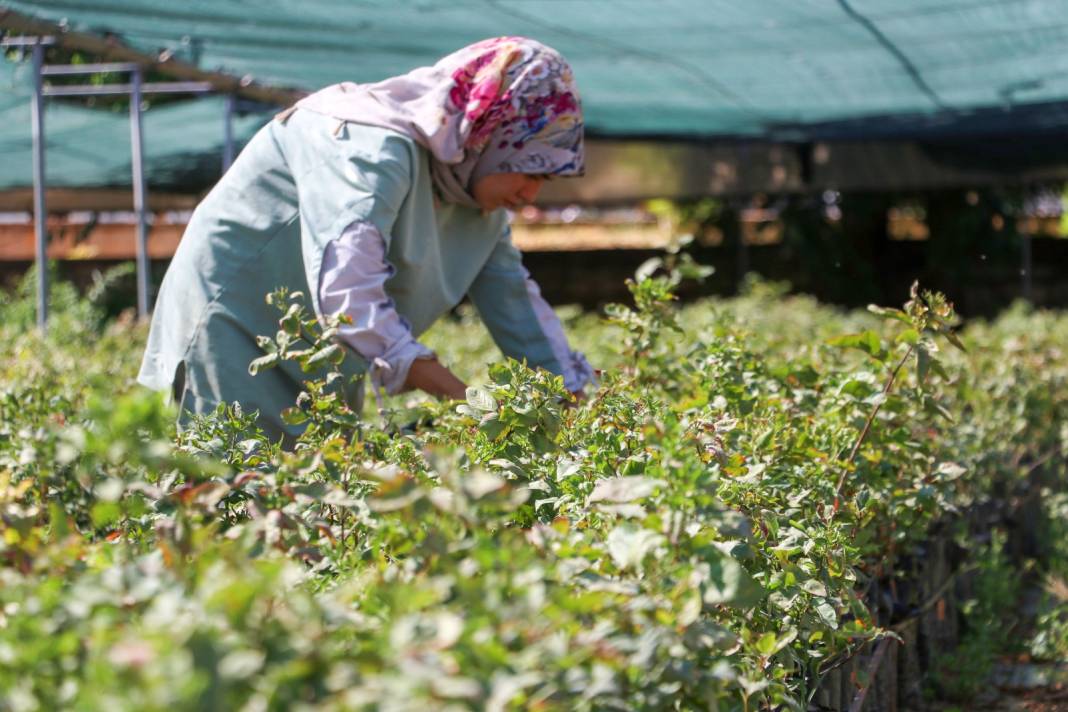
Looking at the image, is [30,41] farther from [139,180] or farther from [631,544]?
[631,544]

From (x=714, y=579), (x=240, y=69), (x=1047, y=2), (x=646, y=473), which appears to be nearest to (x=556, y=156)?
(x=646, y=473)

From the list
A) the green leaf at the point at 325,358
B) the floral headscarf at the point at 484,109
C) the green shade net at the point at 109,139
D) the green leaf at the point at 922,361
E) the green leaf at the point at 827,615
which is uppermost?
the floral headscarf at the point at 484,109

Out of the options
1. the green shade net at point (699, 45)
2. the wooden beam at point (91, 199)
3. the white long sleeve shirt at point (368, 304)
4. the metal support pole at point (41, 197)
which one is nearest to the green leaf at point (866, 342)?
the white long sleeve shirt at point (368, 304)

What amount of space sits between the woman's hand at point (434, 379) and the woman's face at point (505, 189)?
0.51 m

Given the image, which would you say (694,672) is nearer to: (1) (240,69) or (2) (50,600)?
(2) (50,600)

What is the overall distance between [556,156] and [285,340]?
3.34 ft

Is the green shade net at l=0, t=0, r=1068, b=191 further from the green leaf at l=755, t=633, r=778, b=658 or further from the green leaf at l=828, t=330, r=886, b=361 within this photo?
the green leaf at l=755, t=633, r=778, b=658

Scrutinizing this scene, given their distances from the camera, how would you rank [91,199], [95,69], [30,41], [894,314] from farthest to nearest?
[91,199], [95,69], [30,41], [894,314]

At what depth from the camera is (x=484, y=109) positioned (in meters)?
2.77

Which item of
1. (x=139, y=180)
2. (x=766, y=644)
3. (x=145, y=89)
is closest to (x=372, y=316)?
(x=766, y=644)

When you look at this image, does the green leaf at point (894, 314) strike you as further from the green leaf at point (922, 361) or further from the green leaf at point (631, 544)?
the green leaf at point (631, 544)

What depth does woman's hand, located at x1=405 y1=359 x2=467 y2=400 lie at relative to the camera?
2555mm

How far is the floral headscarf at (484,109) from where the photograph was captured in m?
2.77

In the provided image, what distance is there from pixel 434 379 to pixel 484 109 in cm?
60
